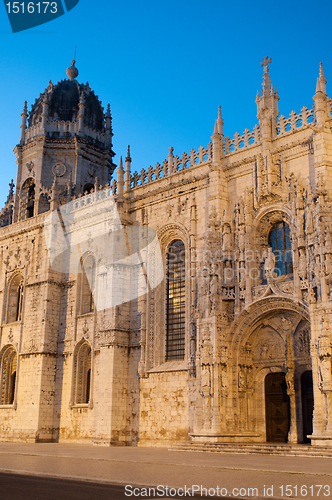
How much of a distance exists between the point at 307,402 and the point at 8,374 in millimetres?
18578

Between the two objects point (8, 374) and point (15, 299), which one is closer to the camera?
point (8, 374)

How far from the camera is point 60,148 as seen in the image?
3525 centimetres

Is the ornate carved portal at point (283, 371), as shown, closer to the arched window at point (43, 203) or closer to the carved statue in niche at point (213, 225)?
the carved statue in niche at point (213, 225)

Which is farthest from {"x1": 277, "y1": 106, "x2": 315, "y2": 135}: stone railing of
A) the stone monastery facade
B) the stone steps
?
the stone steps

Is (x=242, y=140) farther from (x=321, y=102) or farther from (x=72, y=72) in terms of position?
(x=72, y=72)

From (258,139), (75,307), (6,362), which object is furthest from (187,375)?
(6,362)

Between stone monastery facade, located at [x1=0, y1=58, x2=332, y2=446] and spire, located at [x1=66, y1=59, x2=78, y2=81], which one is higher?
spire, located at [x1=66, y1=59, x2=78, y2=81]

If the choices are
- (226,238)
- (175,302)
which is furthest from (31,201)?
(226,238)

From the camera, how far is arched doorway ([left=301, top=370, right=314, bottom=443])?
2045cm

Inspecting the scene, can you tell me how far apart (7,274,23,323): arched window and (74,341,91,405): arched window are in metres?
6.02

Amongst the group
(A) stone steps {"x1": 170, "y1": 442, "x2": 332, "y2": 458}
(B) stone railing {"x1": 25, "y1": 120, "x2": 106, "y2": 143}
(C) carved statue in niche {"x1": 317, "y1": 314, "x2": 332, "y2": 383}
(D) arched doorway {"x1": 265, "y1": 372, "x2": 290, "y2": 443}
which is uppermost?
(B) stone railing {"x1": 25, "y1": 120, "x2": 106, "y2": 143}

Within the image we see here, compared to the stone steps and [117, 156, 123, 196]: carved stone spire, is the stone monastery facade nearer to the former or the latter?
[117, 156, 123, 196]: carved stone spire

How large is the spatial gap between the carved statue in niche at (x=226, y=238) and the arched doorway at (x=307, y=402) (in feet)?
19.2

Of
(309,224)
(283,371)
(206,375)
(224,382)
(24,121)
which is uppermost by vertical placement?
(24,121)
